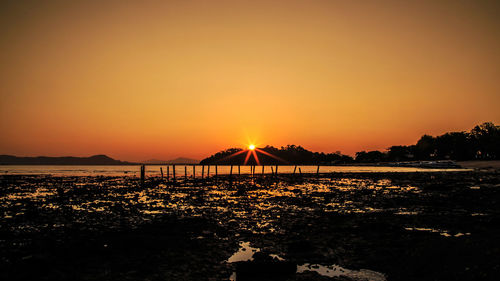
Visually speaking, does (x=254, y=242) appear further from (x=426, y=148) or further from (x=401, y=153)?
(x=401, y=153)

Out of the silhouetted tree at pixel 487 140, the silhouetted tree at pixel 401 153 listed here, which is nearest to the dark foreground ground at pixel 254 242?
the silhouetted tree at pixel 487 140

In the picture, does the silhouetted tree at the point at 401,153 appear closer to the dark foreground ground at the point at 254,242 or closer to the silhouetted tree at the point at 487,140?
the silhouetted tree at the point at 487,140

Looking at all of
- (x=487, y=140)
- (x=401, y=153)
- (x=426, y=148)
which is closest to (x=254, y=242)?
(x=487, y=140)

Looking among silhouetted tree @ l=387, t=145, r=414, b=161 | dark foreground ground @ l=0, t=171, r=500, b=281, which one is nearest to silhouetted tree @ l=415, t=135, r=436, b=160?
silhouetted tree @ l=387, t=145, r=414, b=161

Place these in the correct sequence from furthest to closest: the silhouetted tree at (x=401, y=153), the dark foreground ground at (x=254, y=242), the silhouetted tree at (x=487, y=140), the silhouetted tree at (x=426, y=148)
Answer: the silhouetted tree at (x=401, y=153) → the silhouetted tree at (x=426, y=148) → the silhouetted tree at (x=487, y=140) → the dark foreground ground at (x=254, y=242)

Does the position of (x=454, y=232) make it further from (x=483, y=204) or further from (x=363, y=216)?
(x=483, y=204)

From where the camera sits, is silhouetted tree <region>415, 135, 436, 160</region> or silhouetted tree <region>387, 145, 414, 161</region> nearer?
silhouetted tree <region>415, 135, 436, 160</region>

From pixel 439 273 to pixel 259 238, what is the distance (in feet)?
21.2

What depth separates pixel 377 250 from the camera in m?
9.97

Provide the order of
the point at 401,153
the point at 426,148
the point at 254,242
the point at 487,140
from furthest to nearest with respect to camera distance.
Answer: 1. the point at 401,153
2. the point at 426,148
3. the point at 487,140
4. the point at 254,242

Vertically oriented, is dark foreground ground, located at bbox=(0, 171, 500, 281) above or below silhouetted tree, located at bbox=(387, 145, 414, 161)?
below

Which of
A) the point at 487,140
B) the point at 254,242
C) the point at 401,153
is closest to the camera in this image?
the point at 254,242

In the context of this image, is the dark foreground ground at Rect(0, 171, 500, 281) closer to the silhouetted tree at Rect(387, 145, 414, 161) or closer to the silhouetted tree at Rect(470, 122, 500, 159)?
the silhouetted tree at Rect(470, 122, 500, 159)

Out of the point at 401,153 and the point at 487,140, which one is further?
the point at 401,153
